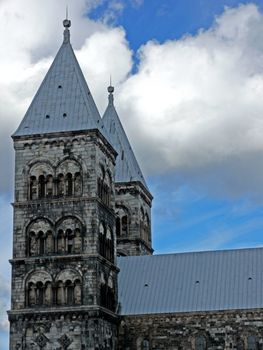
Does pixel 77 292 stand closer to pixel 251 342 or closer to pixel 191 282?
pixel 191 282

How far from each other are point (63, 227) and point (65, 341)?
7997 mm

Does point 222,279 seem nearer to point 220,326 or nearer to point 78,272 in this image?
point 220,326

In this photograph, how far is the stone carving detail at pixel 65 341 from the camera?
183ft

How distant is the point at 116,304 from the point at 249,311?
10.1 m

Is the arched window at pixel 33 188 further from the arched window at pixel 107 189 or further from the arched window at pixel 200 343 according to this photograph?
the arched window at pixel 200 343

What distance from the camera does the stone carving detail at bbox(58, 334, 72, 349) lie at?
5566 cm

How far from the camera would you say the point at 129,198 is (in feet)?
251

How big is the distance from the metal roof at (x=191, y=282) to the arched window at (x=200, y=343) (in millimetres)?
2159

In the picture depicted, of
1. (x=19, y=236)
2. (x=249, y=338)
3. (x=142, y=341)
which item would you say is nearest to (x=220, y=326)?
(x=249, y=338)

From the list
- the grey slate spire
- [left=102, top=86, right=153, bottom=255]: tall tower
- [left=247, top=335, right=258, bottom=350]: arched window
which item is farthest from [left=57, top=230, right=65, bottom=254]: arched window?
[left=102, top=86, right=153, bottom=255]: tall tower

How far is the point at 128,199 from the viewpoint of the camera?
76438 millimetres

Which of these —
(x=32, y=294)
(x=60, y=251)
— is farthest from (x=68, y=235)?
(x=32, y=294)

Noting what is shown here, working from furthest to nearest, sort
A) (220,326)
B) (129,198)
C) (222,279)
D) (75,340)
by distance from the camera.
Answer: (129,198) < (222,279) < (220,326) < (75,340)

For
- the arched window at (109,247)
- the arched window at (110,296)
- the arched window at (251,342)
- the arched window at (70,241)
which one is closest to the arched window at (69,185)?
the arched window at (70,241)
